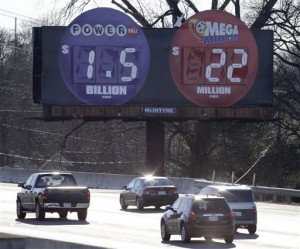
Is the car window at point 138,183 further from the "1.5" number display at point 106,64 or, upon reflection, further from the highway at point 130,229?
the "1.5" number display at point 106,64

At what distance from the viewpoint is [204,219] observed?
26.1 metres

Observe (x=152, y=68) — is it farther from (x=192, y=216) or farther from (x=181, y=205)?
(x=192, y=216)

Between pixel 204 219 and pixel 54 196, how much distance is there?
29.4 feet

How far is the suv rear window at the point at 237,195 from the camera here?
29.9 meters

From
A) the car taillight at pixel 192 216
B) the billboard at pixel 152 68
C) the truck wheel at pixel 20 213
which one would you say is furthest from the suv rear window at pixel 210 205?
the billboard at pixel 152 68

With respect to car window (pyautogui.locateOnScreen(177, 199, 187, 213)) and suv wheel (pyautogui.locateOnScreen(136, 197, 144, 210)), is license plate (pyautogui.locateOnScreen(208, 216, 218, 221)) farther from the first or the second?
suv wheel (pyautogui.locateOnScreen(136, 197, 144, 210))

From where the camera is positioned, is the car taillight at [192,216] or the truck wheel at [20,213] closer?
the car taillight at [192,216]

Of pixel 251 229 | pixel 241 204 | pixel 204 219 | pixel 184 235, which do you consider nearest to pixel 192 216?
pixel 204 219

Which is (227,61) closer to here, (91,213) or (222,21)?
(222,21)

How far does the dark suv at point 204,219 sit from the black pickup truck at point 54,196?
302 inches

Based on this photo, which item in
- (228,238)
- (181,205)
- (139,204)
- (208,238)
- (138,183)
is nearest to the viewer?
(228,238)

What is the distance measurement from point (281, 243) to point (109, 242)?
4420 mm

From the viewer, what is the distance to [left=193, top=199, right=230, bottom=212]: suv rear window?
86.3 ft

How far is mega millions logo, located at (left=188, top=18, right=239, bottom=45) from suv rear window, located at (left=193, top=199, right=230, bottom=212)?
818 inches
